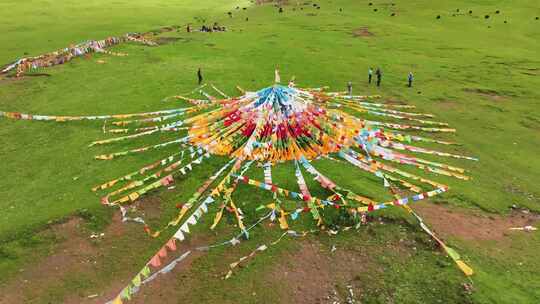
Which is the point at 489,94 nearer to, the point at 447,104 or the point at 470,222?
the point at 447,104

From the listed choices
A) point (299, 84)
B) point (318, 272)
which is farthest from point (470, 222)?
point (299, 84)

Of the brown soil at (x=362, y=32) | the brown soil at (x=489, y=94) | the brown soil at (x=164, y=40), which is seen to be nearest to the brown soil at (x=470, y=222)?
the brown soil at (x=489, y=94)

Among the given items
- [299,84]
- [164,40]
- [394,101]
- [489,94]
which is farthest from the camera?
[164,40]

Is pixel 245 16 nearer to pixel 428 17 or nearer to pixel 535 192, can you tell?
pixel 428 17

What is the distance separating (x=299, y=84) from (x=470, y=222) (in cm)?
1884

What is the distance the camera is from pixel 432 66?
39969 mm

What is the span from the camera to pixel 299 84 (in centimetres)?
3359

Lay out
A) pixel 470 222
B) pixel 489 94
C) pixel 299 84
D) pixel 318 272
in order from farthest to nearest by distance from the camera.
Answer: pixel 299 84
pixel 489 94
pixel 470 222
pixel 318 272

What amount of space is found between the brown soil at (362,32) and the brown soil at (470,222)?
3659 centimetres

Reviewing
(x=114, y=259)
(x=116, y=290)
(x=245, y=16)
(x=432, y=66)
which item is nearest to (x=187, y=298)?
(x=116, y=290)

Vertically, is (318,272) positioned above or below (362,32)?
below

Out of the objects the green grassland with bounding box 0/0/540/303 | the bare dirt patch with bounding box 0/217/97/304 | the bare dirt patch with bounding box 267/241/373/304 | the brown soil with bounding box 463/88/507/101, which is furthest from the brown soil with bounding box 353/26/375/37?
the bare dirt patch with bounding box 0/217/97/304

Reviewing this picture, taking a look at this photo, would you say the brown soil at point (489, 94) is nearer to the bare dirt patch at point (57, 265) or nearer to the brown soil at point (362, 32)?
the brown soil at point (362, 32)

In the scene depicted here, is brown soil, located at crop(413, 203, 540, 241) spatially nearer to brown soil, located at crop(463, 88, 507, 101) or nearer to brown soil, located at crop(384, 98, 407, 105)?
brown soil, located at crop(384, 98, 407, 105)
